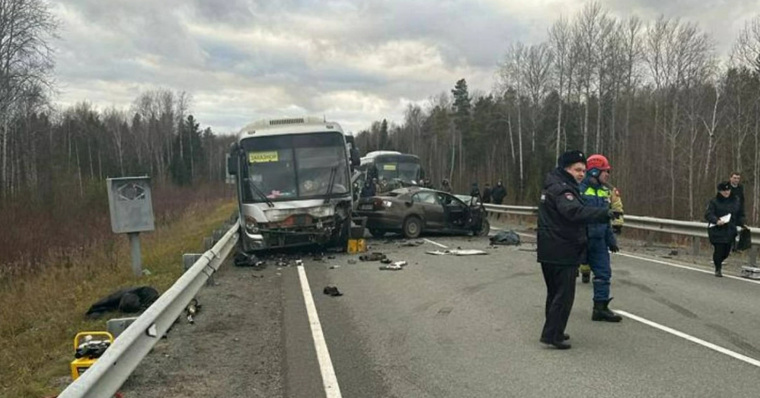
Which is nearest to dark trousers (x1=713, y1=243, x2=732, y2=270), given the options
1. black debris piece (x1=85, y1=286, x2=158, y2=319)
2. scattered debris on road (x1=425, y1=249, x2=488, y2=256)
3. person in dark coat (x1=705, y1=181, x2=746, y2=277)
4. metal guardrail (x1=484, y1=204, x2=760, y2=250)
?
person in dark coat (x1=705, y1=181, x2=746, y2=277)

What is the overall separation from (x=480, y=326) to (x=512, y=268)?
517 cm

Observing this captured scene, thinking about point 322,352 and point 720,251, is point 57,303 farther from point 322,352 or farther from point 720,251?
point 720,251

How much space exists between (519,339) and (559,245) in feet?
3.83

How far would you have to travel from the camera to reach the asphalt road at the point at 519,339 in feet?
17.1

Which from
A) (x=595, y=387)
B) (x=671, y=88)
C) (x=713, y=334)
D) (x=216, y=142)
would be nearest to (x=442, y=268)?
(x=713, y=334)

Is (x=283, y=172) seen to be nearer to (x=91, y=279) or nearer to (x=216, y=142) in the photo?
(x=91, y=279)

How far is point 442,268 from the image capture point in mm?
12555

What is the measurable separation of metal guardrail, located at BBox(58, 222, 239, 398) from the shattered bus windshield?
20.5ft

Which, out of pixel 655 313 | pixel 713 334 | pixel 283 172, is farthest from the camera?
pixel 283 172

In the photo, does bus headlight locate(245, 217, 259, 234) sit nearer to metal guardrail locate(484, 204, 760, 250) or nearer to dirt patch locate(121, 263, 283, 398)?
dirt patch locate(121, 263, 283, 398)

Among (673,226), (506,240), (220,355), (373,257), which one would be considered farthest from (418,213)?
(220,355)

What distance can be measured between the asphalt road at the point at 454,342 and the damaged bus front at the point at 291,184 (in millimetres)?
2758

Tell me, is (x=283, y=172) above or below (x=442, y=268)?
above

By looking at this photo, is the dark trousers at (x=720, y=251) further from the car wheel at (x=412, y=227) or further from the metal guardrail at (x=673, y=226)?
the car wheel at (x=412, y=227)
